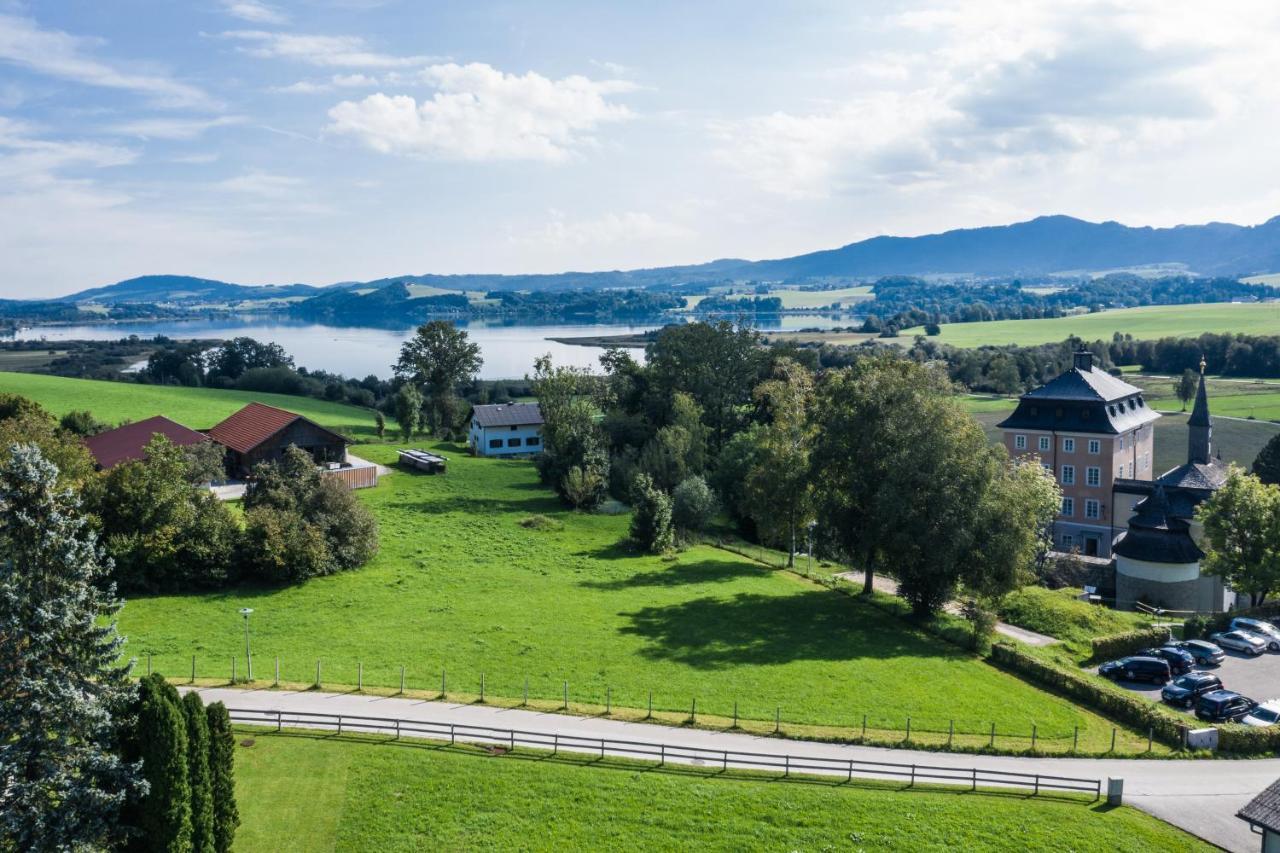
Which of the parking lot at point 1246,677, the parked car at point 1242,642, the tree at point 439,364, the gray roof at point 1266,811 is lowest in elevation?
the parking lot at point 1246,677

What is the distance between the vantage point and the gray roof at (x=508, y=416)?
8921cm

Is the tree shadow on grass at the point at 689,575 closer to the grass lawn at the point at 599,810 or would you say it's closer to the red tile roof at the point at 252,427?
the grass lawn at the point at 599,810

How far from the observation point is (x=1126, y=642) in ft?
137

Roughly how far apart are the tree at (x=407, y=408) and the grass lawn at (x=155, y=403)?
14.3ft

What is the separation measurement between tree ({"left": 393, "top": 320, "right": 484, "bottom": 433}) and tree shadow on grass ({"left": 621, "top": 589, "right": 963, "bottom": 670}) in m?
63.1

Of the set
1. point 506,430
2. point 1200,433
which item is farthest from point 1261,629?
Result: point 506,430

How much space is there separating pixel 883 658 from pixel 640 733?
14.3m

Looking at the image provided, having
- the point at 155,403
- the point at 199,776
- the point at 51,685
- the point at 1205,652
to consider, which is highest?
the point at 155,403

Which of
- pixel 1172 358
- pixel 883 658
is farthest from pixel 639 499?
pixel 1172 358

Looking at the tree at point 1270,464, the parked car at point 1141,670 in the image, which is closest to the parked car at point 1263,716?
the parked car at point 1141,670

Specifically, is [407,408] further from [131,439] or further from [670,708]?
[670,708]

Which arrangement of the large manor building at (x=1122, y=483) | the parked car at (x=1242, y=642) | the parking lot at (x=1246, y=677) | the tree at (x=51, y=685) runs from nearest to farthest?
the tree at (x=51, y=685)
the parking lot at (x=1246, y=677)
the parked car at (x=1242, y=642)
the large manor building at (x=1122, y=483)

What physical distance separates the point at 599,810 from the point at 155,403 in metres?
86.3

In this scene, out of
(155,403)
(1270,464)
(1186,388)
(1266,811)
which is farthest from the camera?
(1186,388)
